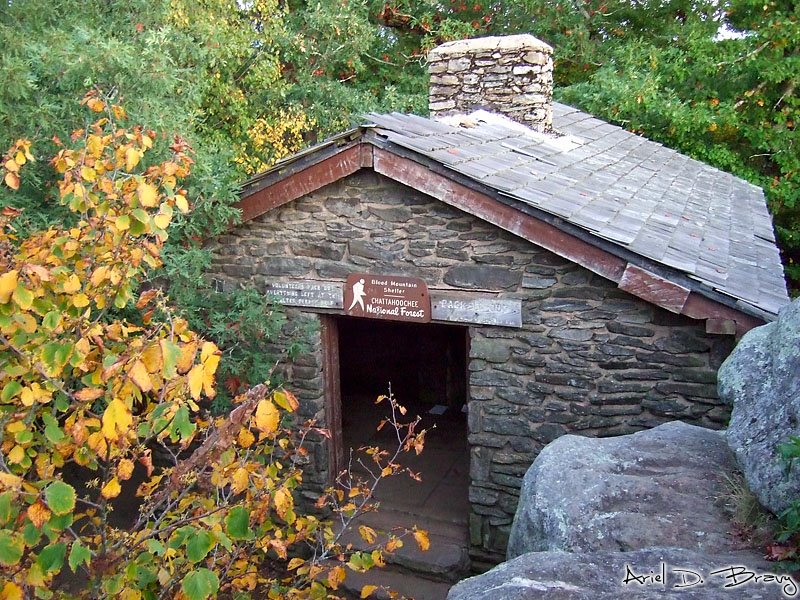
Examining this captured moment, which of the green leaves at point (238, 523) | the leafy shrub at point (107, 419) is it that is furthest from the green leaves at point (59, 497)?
the green leaves at point (238, 523)

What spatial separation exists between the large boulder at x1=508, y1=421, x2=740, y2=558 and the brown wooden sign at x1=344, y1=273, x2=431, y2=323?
1.81 m

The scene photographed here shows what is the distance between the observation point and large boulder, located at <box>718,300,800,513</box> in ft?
9.25

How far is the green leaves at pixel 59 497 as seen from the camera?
2.13 m

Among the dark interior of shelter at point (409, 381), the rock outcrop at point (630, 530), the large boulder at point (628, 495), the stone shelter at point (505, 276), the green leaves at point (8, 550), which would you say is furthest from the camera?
the dark interior of shelter at point (409, 381)

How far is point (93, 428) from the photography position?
2.94 m

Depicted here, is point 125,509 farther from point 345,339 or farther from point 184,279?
point 345,339

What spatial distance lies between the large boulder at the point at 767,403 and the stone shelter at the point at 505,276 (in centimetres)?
115

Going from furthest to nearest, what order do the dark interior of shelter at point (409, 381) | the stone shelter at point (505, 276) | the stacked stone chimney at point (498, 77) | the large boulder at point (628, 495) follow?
the dark interior of shelter at point (409, 381) → the stacked stone chimney at point (498, 77) → the stone shelter at point (505, 276) → the large boulder at point (628, 495)

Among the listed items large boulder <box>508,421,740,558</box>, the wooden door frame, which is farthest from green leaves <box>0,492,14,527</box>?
the wooden door frame

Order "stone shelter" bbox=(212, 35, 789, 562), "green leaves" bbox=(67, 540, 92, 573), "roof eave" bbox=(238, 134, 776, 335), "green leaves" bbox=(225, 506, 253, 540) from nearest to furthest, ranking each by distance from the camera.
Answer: "green leaves" bbox=(67, 540, 92, 573), "green leaves" bbox=(225, 506, 253, 540), "roof eave" bbox=(238, 134, 776, 335), "stone shelter" bbox=(212, 35, 789, 562)

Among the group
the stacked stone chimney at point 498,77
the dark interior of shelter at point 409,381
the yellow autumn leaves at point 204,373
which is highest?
the stacked stone chimney at point 498,77

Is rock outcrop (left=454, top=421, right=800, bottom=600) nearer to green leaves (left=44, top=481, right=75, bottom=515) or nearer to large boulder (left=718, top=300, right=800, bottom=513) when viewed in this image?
large boulder (left=718, top=300, right=800, bottom=513)

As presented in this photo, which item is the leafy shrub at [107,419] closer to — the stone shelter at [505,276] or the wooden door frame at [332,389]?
the stone shelter at [505,276]

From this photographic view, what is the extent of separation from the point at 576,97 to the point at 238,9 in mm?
5562
